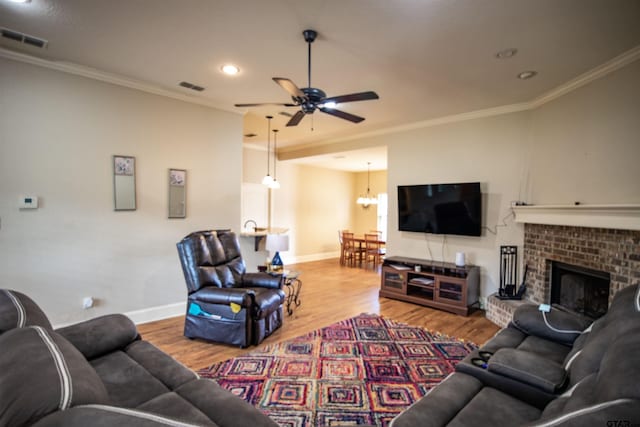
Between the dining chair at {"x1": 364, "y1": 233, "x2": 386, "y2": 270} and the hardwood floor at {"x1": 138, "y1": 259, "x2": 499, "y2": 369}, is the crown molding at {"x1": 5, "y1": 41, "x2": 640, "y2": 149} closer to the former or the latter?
the hardwood floor at {"x1": 138, "y1": 259, "x2": 499, "y2": 369}

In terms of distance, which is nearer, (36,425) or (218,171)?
(36,425)

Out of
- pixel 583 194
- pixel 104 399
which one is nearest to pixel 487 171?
pixel 583 194

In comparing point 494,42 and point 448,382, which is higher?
point 494,42

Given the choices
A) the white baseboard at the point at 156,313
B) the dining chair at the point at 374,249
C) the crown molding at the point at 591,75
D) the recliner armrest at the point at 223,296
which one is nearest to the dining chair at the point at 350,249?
the dining chair at the point at 374,249

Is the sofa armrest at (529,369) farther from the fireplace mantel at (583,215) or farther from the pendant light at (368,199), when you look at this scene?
the pendant light at (368,199)

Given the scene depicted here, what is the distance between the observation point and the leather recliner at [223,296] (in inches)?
125

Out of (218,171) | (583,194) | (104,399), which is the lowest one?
(104,399)

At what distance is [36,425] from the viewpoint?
2.23ft

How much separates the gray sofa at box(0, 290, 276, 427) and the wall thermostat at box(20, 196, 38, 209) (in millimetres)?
1993

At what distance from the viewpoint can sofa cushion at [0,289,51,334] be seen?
4.65 ft

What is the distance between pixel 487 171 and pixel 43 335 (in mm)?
4962

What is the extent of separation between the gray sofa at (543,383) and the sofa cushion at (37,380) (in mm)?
1166

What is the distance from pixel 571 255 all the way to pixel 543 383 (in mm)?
2689

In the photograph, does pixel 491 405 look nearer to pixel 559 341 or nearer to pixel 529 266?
pixel 559 341
